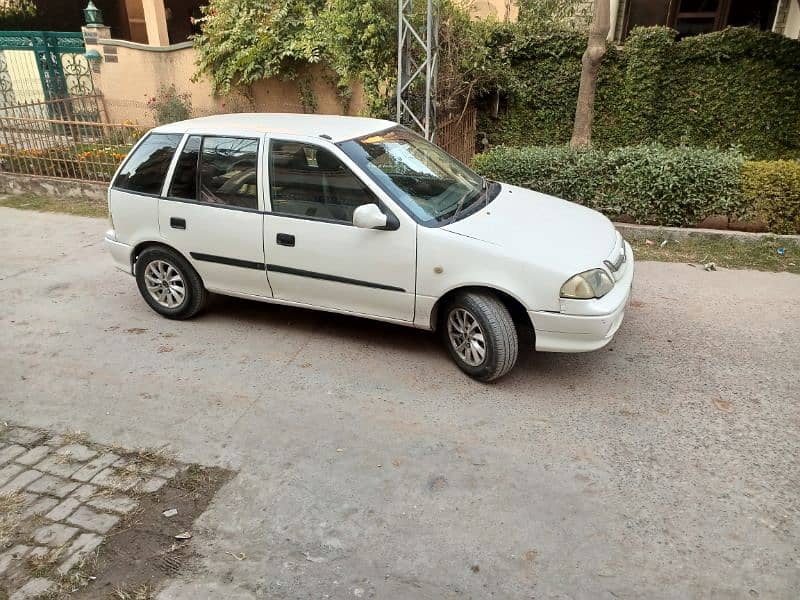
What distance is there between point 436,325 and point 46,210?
7386 mm

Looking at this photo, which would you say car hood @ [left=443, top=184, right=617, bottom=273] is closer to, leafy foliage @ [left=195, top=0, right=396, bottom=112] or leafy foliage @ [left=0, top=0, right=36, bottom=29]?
leafy foliage @ [left=195, top=0, right=396, bottom=112]

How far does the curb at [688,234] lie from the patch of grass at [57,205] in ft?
23.5

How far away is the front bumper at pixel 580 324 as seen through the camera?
3930 millimetres

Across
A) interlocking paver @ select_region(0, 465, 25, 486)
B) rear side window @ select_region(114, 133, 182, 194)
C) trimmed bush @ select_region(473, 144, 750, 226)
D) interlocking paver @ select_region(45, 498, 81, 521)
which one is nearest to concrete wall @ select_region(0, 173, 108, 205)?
rear side window @ select_region(114, 133, 182, 194)

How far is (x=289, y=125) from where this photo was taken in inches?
195

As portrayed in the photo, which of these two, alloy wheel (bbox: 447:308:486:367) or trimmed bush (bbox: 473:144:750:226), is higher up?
trimmed bush (bbox: 473:144:750:226)

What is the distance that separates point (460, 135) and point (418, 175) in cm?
615

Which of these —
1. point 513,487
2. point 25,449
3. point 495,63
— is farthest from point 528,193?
point 495,63

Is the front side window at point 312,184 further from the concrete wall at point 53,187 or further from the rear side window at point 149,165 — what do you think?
the concrete wall at point 53,187

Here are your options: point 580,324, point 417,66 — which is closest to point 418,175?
point 580,324

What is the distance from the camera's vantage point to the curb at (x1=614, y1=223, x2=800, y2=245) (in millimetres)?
6683

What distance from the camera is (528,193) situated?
206 inches

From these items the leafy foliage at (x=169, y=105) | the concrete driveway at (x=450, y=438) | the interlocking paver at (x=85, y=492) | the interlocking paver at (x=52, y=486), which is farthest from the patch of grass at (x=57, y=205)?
the interlocking paver at (x=85, y=492)

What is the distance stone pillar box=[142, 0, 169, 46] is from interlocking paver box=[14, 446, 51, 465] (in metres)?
11.5
